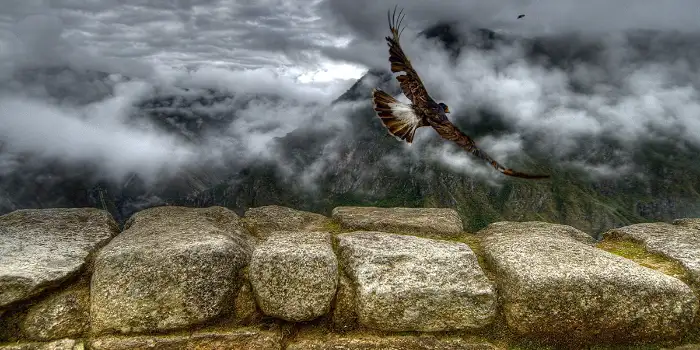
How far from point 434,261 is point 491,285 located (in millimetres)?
1572

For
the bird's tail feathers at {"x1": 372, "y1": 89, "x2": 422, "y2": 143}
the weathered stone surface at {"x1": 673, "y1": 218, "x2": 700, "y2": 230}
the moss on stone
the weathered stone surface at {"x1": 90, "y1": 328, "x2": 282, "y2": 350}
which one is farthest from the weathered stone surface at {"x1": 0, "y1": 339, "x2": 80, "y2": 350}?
the weathered stone surface at {"x1": 673, "y1": 218, "x2": 700, "y2": 230}

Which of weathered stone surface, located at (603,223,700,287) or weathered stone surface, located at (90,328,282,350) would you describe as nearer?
weathered stone surface, located at (90,328,282,350)

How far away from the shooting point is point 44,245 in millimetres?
13789

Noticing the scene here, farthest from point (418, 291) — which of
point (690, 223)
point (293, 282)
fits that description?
point (690, 223)

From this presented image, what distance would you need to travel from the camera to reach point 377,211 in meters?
17.8

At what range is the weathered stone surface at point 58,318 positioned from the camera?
11.9m

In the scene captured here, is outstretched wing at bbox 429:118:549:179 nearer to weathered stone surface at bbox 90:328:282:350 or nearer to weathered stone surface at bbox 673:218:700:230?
weathered stone surface at bbox 90:328:282:350

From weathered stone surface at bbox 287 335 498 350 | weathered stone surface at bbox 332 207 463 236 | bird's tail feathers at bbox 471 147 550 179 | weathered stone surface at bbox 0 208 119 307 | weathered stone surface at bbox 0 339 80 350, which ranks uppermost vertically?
bird's tail feathers at bbox 471 147 550 179

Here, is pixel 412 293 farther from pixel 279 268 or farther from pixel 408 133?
pixel 408 133

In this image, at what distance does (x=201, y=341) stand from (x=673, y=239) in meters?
14.5

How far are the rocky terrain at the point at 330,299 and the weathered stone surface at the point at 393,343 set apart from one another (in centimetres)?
3

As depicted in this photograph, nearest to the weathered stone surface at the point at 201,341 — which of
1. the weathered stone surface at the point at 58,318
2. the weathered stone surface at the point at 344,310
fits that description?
the weathered stone surface at the point at 58,318

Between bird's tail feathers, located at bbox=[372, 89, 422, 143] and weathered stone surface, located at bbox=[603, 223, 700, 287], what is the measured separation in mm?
9092

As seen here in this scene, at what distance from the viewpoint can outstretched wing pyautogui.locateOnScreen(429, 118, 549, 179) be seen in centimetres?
938
